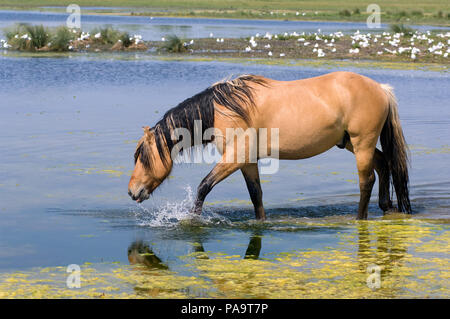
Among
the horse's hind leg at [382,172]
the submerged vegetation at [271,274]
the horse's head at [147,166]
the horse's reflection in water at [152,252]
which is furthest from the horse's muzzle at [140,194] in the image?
the horse's hind leg at [382,172]

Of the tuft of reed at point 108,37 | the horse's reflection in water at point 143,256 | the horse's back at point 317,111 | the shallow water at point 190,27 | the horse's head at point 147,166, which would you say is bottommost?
the shallow water at point 190,27

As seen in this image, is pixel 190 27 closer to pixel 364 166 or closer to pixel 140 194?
pixel 364 166

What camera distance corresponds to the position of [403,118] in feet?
48.9

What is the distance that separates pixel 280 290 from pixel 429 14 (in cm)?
6312

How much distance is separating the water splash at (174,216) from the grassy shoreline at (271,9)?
49009mm

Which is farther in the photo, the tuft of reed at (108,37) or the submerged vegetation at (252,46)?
the tuft of reed at (108,37)

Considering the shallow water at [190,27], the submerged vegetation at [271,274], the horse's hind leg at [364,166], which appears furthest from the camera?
the shallow water at [190,27]

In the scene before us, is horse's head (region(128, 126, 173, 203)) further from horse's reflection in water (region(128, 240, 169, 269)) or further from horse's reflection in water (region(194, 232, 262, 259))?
horse's reflection in water (region(194, 232, 262, 259))

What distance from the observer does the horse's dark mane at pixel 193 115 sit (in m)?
7.66

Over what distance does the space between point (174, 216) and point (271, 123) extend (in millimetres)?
1454

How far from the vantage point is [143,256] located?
263 inches

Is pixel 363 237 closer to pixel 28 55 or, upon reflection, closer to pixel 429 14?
pixel 28 55

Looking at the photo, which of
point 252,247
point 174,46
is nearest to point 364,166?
point 252,247

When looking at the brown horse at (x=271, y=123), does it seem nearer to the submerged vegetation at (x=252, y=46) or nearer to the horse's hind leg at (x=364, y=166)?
the horse's hind leg at (x=364, y=166)
